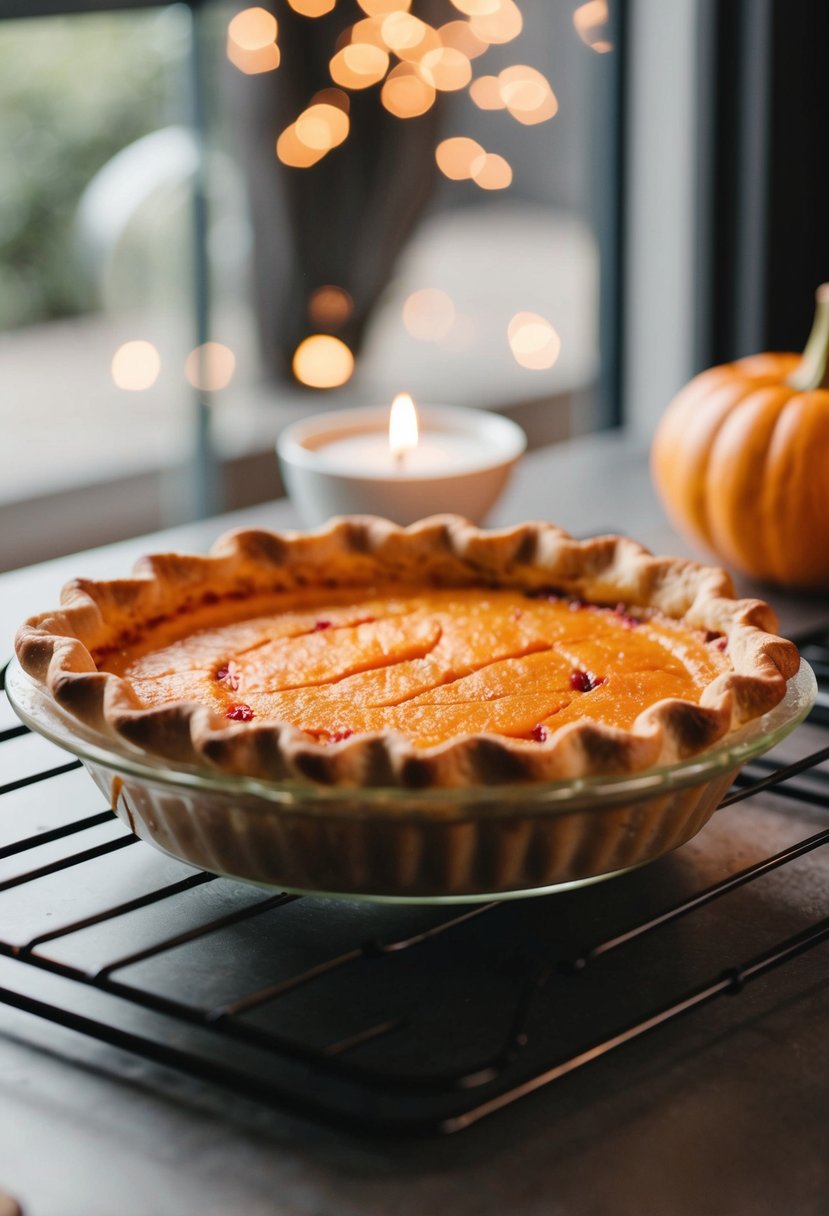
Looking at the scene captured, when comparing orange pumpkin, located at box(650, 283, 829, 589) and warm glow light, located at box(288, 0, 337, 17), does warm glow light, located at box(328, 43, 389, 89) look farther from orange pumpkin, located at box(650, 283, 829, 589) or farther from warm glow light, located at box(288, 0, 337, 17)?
orange pumpkin, located at box(650, 283, 829, 589)

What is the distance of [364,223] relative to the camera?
9.85 ft

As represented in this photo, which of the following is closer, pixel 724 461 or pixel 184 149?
pixel 724 461

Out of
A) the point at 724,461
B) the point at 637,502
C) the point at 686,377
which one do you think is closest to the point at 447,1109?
the point at 724,461

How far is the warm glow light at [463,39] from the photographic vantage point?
288 centimetres

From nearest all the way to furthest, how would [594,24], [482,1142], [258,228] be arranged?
1. [482,1142]
2. [594,24]
3. [258,228]

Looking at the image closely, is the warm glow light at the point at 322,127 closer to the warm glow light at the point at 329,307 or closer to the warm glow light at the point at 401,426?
the warm glow light at the point at 329,307

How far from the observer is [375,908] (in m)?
1.01

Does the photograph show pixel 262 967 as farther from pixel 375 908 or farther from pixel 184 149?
pixel 184 149

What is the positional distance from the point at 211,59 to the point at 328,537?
1727mm

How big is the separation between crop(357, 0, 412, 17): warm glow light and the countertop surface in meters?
2.44

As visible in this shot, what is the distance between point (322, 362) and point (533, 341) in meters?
0.51

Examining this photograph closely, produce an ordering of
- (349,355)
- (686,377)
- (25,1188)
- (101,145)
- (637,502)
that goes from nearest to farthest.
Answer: (25,1188), (637,502), (686,377), (101,145), (349,355)

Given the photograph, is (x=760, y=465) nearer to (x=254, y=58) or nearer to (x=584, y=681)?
(x=584, y=681)

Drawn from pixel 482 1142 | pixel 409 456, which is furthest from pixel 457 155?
pixel 482 1142
